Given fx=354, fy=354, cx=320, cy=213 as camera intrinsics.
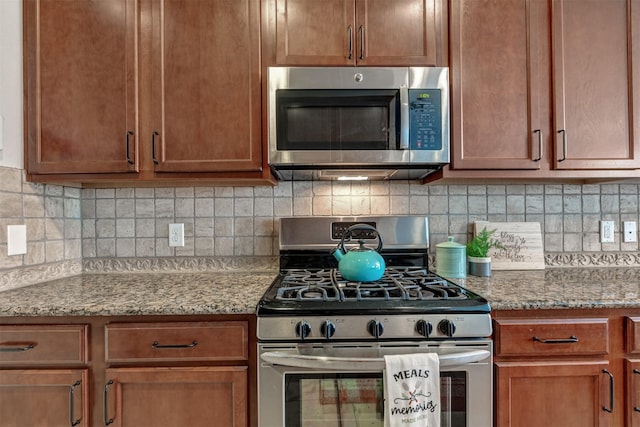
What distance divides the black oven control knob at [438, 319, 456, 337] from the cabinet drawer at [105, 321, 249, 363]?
2.14 feet

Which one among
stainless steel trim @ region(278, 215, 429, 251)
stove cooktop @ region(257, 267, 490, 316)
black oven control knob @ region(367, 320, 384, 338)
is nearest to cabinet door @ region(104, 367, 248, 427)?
stove cooktop @ region(257, 267, 490, 316)

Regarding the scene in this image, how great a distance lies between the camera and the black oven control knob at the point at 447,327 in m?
1.14

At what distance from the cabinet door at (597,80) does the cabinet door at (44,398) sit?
2016mm

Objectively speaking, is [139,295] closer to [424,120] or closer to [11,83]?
[11,83]

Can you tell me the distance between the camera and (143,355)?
1.17 metres

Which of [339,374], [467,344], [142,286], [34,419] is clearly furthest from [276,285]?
[34,419]

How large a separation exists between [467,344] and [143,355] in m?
1.07

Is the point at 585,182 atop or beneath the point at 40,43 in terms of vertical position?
beneath

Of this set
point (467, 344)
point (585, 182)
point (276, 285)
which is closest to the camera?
point (467, 344)

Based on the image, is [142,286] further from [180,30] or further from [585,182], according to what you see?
[585,182]

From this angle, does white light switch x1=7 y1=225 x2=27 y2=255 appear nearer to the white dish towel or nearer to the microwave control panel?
the white dish towel

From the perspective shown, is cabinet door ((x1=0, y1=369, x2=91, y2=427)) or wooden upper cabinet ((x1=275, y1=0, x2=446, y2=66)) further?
wooden upper cabinet ((x1=275, y1=0, x2=446, y2=66))

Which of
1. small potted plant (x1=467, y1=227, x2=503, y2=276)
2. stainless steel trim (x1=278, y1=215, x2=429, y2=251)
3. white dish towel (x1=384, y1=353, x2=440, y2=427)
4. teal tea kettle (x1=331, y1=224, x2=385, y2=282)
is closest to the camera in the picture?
white dish towel (x1=384, y1=353, x2=440, y2=427)

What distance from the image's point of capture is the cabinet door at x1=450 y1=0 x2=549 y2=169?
59.5 inches
